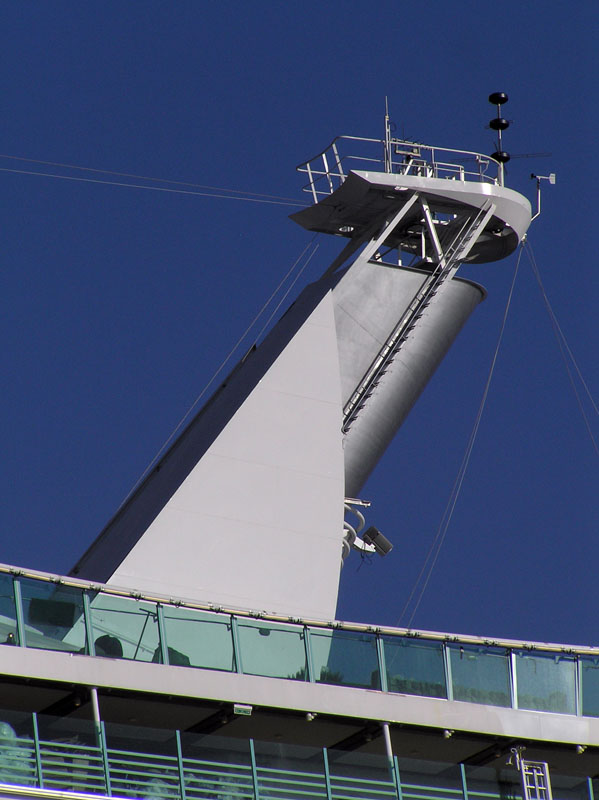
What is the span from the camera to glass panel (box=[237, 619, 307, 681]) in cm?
2799

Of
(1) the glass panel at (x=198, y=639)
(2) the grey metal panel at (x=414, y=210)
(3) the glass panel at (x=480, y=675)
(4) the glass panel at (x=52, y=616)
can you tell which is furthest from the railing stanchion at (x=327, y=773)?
(2) the grey metal panel at (x=414, y=210)

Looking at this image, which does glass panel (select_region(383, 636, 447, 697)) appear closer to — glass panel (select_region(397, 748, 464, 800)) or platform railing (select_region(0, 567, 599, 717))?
platform railing (select_region(0, 567, 599, 717))

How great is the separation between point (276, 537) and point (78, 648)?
702 cm

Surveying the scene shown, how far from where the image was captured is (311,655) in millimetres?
28375

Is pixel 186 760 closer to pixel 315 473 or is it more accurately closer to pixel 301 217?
pixel 315 473

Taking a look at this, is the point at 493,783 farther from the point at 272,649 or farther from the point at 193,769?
the point at 193,769

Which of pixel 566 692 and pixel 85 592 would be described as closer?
pixel 85 592

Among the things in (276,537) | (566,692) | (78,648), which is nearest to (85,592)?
(78,648)

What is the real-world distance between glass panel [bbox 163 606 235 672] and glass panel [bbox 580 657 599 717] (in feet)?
22.0

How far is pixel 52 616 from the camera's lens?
26609 mm

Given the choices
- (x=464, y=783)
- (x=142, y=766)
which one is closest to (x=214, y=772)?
(x=142, y=766)

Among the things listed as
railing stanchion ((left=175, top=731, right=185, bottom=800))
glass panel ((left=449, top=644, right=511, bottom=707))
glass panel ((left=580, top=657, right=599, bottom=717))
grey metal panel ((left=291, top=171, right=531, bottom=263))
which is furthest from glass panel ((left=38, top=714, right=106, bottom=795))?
grey metal panel ((left=291, top=171, right=531, bottom=263))

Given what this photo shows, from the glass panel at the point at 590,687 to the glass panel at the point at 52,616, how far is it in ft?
30.5

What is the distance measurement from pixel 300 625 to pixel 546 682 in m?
4.81
